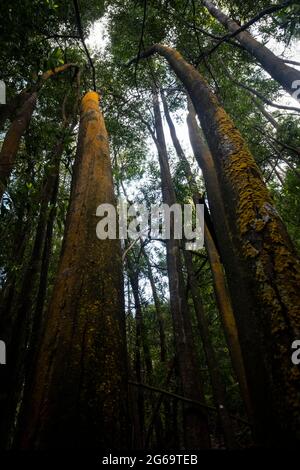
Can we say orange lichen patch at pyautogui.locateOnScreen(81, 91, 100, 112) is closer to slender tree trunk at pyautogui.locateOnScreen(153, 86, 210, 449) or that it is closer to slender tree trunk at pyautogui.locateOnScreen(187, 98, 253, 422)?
slender tree trunk at pyautogui.locateOnScreen(187, 98, 253, 422)

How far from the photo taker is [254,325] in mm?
1128

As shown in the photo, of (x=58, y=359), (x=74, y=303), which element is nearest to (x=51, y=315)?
(x=74, y=303)

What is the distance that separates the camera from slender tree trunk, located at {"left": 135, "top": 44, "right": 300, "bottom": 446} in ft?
3.08

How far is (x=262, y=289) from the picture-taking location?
1.15 m

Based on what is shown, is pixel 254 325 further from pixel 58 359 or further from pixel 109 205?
pixel 109 205

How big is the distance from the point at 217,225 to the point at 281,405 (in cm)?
105

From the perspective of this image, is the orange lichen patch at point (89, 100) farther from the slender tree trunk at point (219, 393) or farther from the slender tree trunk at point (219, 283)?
the slender tree trunk at point (219, 393)

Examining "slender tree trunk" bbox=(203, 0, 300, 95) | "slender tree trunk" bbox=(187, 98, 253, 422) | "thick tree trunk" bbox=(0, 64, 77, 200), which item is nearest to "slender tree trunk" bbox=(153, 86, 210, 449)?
"slender tree trunk" bbox=(187, 98, 253, 422)

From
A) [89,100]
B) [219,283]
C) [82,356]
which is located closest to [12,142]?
[89,100]

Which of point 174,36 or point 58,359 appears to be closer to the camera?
point 58,359

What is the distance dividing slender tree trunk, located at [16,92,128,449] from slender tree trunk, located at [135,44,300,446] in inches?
17.8

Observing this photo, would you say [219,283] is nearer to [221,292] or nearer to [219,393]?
[221,292]
